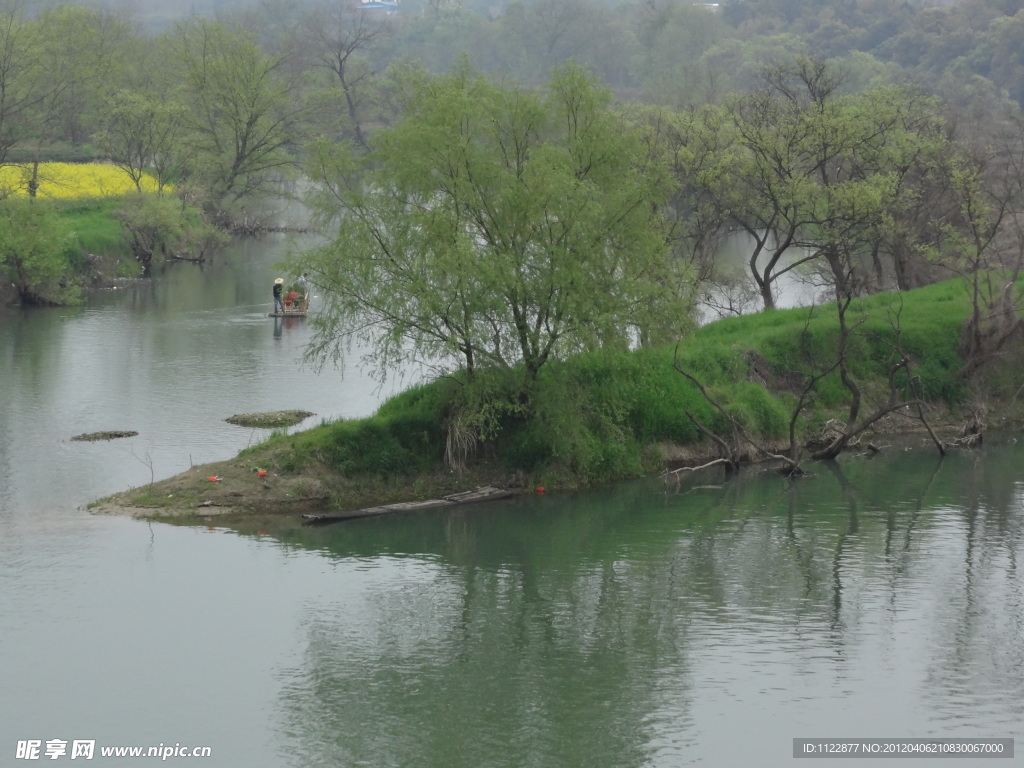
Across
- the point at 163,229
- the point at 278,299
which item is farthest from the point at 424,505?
the point at 163,229

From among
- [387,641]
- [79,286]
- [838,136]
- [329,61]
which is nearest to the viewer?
[387,641]

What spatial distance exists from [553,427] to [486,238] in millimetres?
4604

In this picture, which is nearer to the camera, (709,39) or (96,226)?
(96,226)

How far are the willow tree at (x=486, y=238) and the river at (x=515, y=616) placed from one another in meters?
4.03

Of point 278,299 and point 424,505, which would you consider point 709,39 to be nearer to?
point 278,299

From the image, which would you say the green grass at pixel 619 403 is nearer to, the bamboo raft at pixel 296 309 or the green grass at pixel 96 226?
the bamboo raft at pixel 296 309

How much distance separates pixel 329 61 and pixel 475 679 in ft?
310

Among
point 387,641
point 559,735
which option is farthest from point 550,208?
point 559,735

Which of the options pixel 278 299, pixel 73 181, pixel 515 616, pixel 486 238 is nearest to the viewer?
pixel 515 616

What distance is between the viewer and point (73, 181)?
261 ft

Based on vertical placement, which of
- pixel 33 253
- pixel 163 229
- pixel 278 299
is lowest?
pixel 278 299

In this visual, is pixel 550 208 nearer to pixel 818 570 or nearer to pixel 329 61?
pixel 818 570

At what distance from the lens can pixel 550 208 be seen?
31.0 m

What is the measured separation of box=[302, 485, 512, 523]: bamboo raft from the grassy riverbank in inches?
18.3
